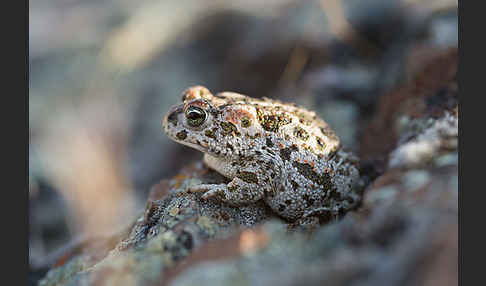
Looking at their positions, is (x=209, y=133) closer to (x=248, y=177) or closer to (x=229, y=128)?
(x=229, y=128)

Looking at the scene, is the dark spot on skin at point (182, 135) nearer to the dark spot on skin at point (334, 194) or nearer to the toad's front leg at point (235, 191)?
the toad's front leg at point (235, 191)

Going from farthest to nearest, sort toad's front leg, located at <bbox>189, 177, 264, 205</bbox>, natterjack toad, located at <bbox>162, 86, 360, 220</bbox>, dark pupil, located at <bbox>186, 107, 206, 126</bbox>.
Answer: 1. dark pupil, located at <bbox>186, 107, 206, 126</bbox>
2. natterjack toad, located at <bbox>162, 86, 360, 220</bbox>
3. toad's front leg, located at <bbox>189, 177, 264, 205</bbox>

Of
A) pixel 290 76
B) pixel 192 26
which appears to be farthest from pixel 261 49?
pixel 192 26

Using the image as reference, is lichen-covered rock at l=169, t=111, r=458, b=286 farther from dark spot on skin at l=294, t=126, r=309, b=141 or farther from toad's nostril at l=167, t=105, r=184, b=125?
toad's nostril at l=167, t=105, r=184, b=125

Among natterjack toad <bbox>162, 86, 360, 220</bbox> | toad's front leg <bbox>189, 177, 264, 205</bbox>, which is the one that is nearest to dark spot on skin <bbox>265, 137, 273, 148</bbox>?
natterjack toad <bbox>162, 86, 360, 220</bbox>

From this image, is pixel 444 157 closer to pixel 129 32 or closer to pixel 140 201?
pixel 140 201

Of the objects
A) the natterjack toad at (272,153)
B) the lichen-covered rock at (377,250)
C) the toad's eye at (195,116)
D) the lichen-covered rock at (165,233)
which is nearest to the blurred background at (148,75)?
the natterjack toad at (272,153)

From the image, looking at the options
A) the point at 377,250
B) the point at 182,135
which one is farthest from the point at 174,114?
the point at 377,250
